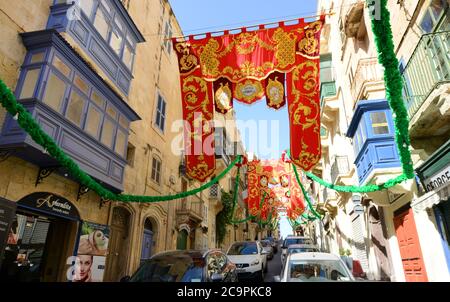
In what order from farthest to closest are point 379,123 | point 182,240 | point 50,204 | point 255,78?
point 182,240, point 255,78, point 379,123, point 50,204

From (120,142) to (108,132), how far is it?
84 cm

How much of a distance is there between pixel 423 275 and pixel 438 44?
6201 mm

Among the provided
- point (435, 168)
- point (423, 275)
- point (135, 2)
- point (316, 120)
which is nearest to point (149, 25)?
point (135, 2)

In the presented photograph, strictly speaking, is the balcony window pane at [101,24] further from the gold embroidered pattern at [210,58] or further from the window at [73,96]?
the gold embroidered pattern at [210,58]

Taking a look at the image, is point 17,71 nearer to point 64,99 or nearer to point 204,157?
point 64,99

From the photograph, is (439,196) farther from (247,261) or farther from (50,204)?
(50,204)

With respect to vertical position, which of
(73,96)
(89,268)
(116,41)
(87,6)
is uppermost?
(116,41)

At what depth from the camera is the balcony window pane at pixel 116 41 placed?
36.3ft

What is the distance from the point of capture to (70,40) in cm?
871

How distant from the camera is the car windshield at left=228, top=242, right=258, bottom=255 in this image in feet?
45.4

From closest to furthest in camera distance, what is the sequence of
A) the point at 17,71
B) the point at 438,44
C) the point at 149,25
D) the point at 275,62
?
the point at 438,44, the point at 17,71, the point at 275,62, the point at 149,25

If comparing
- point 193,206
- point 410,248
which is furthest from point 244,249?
point 410,248

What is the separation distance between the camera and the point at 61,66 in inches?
311

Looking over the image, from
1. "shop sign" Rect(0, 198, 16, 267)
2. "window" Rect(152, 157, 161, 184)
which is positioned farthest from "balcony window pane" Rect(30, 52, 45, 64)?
"window" Rect(152, 157, 161, 184)
